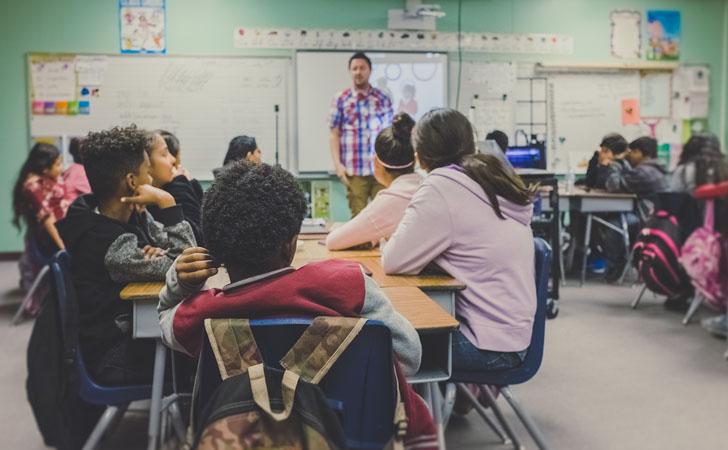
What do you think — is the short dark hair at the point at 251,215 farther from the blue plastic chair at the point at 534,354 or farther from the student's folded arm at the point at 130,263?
the blue plastic chair at the point at 534,354

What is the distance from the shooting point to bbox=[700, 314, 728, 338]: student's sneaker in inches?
165

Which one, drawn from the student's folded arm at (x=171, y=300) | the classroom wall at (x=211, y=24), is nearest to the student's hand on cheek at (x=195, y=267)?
the student's folded arm at (x=171, y=300)

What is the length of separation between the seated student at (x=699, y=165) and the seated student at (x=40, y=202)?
153 inches

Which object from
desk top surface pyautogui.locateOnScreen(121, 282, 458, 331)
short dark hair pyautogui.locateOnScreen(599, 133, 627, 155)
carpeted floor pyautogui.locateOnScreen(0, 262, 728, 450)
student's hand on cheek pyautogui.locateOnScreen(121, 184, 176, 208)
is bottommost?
carpeted floor pyautogui.locateOnScreen(0, 262, 728, 450)

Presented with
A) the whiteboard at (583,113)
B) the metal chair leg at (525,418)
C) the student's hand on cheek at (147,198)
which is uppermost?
the whiteboard at (583,113)

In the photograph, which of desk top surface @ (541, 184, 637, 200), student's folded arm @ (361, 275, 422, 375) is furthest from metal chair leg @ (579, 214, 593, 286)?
student's folded arm @ (361, 275, 422, 375)

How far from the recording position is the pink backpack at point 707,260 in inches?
161

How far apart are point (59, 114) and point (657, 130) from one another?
5.78m

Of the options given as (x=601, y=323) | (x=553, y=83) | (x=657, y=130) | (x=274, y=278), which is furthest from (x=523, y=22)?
(x=274, y=278)

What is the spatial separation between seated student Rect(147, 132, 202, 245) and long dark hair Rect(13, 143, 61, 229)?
227 centimetres

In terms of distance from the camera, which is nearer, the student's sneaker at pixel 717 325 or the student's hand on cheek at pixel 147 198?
the student's hand on cheek at pixel 147 198

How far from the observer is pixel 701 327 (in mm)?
4426

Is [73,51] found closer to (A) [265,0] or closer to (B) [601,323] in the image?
(A) [265,0]

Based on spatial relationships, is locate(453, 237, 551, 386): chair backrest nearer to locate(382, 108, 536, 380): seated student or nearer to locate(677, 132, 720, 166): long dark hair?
locate(382, 108, 536, 380): seated student
